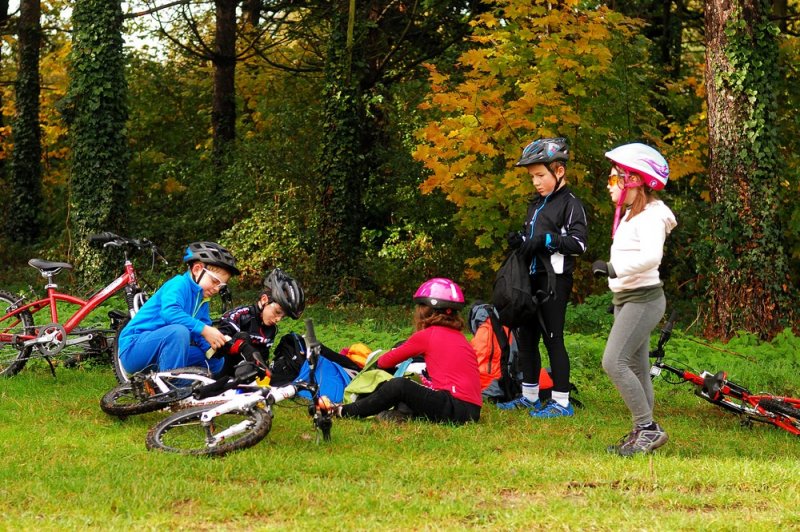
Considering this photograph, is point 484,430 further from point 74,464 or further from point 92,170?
point 92,170

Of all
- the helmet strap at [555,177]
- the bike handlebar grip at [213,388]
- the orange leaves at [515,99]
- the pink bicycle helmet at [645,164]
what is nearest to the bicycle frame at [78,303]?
the bike handlebar grip at [213,388]

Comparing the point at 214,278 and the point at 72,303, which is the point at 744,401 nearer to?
the point at 214,278

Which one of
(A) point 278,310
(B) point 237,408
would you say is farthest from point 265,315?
(B) point 237,408

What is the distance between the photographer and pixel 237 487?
5355 millimetres

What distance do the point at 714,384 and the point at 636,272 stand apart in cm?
159

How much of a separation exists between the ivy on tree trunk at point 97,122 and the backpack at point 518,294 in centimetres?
922

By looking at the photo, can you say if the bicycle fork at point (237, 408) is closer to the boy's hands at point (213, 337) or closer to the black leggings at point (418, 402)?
the boy's hands at point (213, 337)

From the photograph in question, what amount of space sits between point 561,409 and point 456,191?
18.4ft

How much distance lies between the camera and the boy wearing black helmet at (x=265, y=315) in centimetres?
740

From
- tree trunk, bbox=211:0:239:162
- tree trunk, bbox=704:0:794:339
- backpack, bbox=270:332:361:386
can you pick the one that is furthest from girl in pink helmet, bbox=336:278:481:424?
tree trunk, bbox=211:0:239:162

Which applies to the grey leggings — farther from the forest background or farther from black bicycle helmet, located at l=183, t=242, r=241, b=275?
the forest background

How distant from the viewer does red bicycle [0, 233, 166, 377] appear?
29.7 feet

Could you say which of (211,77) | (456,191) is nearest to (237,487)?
(456,191)

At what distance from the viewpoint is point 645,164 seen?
Result: 6.38 m
